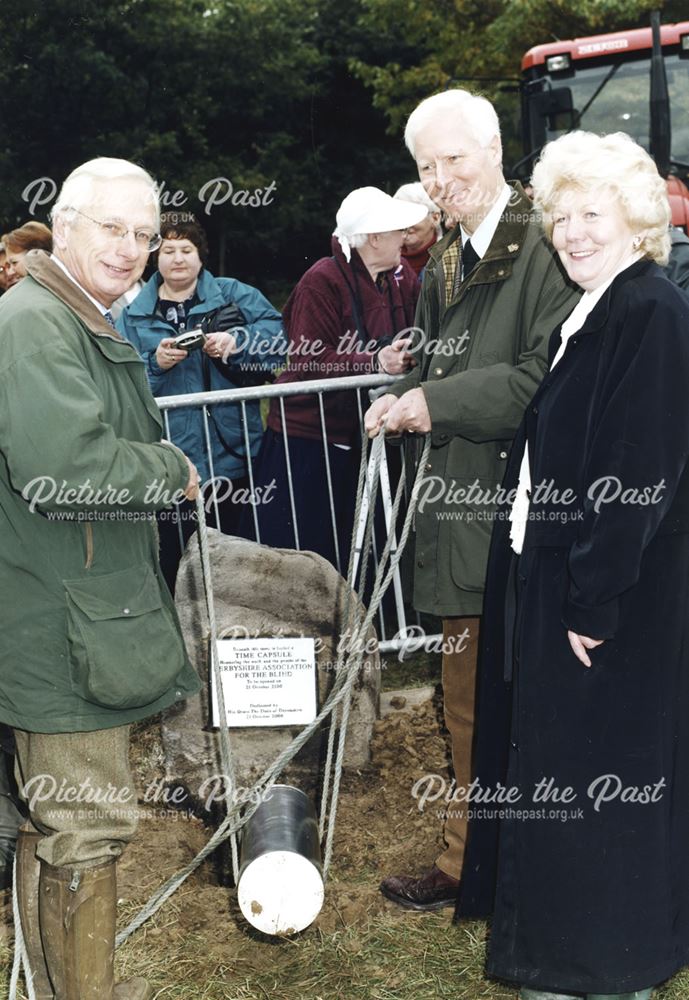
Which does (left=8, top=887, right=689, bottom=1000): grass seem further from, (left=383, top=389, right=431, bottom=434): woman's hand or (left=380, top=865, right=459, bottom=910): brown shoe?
(left=383, top=389, right=431, bottom=434): woman's hand

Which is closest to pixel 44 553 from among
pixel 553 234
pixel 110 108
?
pixel 553 234

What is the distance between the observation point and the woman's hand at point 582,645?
258 cm

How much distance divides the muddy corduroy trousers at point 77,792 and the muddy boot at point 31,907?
0.12m

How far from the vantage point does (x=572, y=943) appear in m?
2.66

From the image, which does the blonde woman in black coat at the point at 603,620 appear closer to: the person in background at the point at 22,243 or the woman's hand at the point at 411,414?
the woman's hand at the point at 411,414

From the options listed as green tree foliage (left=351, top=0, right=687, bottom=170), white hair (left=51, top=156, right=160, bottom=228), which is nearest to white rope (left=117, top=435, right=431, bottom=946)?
white hair (left=51, top=156, right=160, bottom=228)

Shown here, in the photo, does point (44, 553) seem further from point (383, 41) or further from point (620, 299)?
point (383, 41)

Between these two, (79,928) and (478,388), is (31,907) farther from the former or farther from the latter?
(478,388)

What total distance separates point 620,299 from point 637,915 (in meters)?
1.34

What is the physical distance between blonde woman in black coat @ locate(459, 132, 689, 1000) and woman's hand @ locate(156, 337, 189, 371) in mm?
2242

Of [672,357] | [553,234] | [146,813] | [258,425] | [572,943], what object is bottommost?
[146,813]

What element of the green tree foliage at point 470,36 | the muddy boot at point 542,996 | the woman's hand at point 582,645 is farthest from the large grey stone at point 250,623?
the green tree foliage at point 470,36

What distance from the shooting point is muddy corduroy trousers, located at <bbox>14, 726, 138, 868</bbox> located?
270cm

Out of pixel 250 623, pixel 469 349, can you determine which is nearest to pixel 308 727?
pixel 469 349
